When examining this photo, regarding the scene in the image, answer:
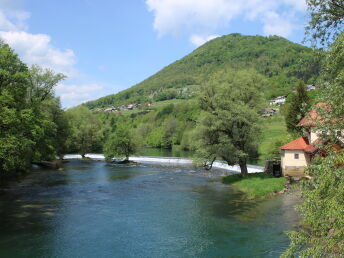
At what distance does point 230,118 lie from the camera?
39969 mm

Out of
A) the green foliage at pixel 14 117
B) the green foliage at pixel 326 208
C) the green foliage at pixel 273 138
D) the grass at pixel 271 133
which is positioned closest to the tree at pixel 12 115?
the green foliage at pixel 14 117

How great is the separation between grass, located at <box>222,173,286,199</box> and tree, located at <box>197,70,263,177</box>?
275cm

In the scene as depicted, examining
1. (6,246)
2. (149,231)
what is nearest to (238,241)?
(149,231)

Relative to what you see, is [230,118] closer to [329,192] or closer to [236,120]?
[236,120]

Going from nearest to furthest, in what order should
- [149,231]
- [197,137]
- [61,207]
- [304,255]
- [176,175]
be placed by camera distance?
1. [304,255]
2. [149,231]
3. [61,207]
4. [197,137]
5. [176,175]

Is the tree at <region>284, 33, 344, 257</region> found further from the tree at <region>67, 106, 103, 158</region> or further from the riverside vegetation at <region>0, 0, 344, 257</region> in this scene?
the tree at <region>67, 106, 103, 158</region>

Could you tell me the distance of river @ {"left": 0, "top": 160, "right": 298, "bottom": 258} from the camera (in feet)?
66.2

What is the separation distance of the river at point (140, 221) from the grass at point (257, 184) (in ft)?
4.94

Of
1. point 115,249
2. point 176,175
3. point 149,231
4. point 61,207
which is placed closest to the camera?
point 115,249

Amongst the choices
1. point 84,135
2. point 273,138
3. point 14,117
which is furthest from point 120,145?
point 14,117

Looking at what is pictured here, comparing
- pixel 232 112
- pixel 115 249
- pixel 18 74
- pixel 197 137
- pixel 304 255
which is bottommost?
pixel 115 249

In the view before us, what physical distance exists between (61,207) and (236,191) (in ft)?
65.8

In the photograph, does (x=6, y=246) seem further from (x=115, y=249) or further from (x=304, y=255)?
(x=304, y=255)

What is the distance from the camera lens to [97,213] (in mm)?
28797
